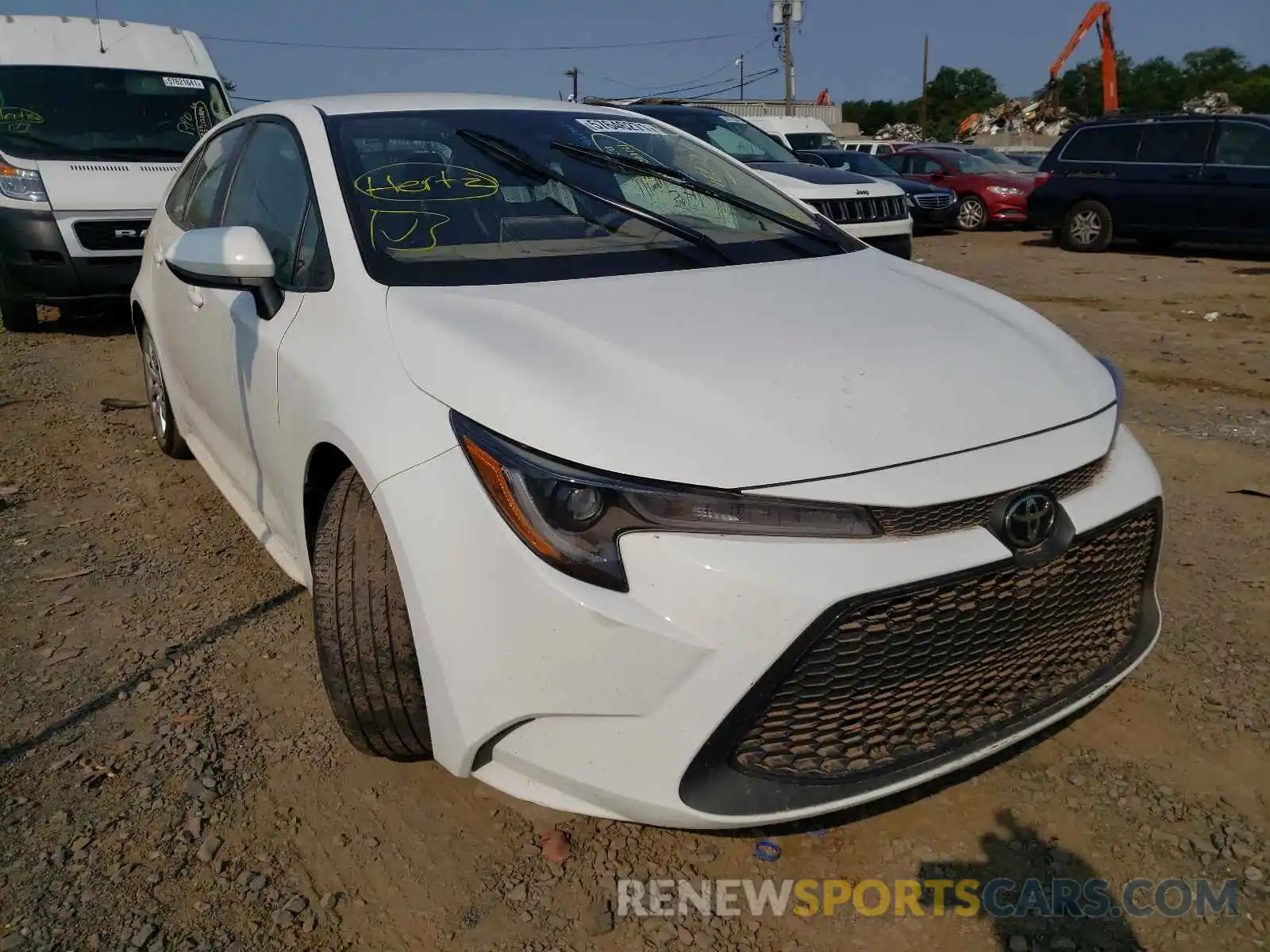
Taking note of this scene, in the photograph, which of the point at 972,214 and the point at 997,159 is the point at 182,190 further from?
the point at 997,159

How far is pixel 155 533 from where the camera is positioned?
393cm

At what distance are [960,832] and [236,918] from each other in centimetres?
153

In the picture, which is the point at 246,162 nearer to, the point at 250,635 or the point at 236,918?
the point at 250,635

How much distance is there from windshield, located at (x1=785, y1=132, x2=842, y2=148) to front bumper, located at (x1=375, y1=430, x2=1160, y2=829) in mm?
17843

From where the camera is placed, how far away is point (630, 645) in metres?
1.76

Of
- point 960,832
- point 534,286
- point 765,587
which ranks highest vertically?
point 534,286

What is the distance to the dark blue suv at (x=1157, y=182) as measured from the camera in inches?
447

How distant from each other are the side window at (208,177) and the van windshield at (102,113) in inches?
170

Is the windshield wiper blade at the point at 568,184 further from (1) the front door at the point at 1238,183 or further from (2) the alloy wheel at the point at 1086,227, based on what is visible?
(2) the alloy wheel at the point at 1086,227

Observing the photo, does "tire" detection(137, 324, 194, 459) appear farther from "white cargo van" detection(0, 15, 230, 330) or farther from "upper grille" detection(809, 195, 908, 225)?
"upper grille" detection(809, 195, 908, 225)

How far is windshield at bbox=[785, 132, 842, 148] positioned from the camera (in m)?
18.6

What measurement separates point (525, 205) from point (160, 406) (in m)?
2.56

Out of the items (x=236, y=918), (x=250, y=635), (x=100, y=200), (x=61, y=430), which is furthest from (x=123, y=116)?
(x=236, y=918)

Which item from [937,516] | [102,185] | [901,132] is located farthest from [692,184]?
[901,132]
